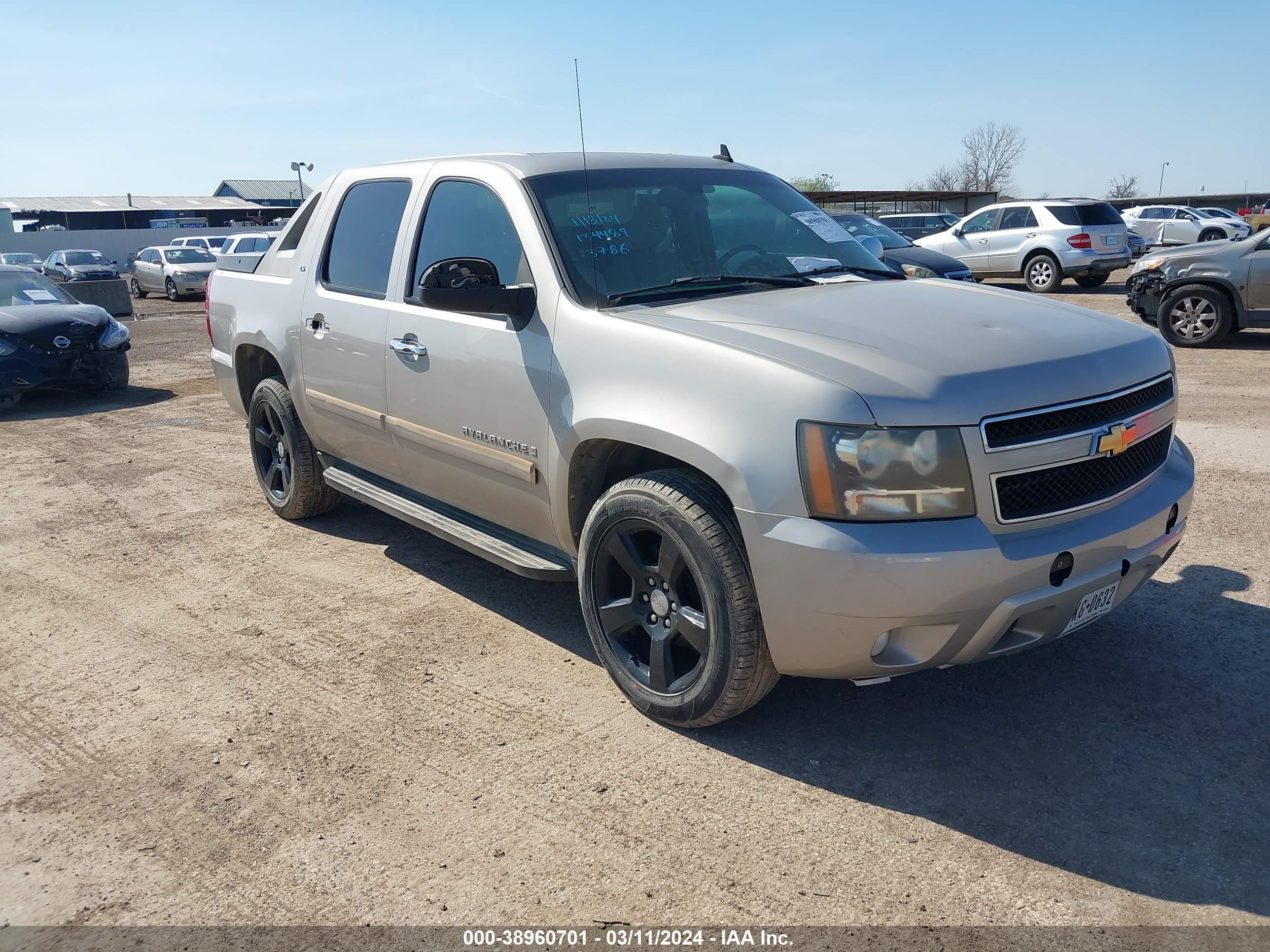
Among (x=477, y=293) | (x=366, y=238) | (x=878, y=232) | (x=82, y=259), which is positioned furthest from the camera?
(x=82, y=259)

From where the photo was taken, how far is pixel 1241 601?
14.4 ft

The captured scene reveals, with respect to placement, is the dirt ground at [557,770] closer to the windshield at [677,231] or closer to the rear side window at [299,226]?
the windshield at [677,231]

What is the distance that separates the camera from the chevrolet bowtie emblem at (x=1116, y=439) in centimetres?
311

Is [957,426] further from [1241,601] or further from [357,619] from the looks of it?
[357,619]

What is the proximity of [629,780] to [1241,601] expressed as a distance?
2.91 meters

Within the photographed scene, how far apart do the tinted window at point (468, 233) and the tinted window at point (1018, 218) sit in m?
16.7

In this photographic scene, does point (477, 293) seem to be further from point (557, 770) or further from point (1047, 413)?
point (1047, 413)

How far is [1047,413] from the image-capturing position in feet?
9.80

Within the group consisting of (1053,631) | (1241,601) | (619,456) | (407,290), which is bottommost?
(1241,601)

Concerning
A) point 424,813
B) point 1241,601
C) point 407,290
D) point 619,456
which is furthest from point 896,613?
point 407,290

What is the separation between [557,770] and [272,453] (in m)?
3.68

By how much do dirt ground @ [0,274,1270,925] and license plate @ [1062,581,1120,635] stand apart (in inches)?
17.1

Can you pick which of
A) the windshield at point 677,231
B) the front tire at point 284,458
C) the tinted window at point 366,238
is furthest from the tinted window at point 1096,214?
the tinted window at point 366,238

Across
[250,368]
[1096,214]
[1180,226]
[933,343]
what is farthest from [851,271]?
[1180,226]
